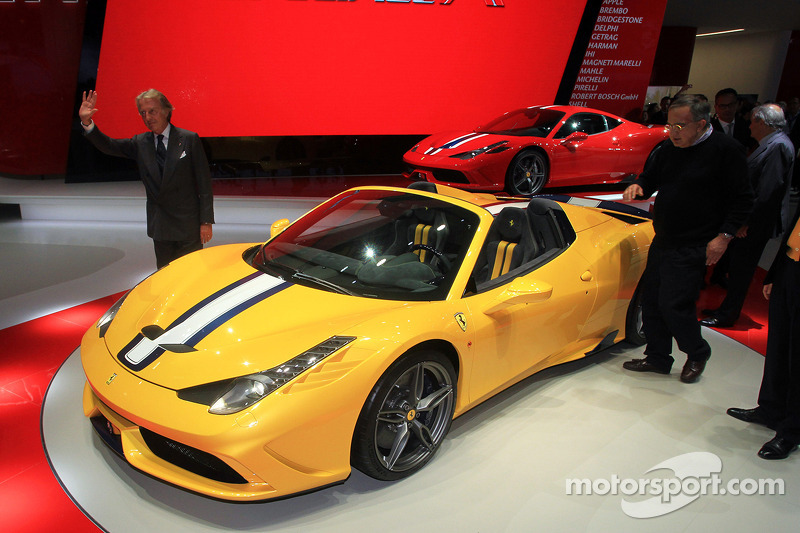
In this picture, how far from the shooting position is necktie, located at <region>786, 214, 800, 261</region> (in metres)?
2.32

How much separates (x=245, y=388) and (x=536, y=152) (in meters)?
4.74

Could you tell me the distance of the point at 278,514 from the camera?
6.83 ft

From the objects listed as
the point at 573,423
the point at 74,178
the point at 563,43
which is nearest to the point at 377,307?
the point at 573,423

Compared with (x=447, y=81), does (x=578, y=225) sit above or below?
below

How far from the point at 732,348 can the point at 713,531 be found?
1.95 meters

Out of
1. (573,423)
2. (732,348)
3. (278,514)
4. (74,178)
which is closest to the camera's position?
(278,514)

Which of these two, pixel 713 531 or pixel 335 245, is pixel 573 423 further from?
pixel 335 245

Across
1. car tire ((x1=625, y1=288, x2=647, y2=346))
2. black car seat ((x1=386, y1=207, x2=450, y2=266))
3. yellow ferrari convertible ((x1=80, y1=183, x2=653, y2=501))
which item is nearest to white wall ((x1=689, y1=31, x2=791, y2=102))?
car tire ((x1=625, y1=288, x2=647, y2=346))

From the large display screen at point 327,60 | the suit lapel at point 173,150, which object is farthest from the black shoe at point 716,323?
the large display screen at point 327,60

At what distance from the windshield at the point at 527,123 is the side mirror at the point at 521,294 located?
3932 millimetres

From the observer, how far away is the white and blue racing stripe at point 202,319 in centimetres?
210

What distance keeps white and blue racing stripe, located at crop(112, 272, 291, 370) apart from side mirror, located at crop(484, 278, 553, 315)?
0.95 meters

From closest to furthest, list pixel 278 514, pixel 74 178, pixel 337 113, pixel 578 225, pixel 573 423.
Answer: pixel 278 514, pixel 573 423, pixel 578 225, pixel 337 113, pixel 74 178

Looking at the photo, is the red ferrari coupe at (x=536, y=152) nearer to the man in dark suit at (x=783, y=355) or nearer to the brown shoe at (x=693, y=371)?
the brown shoe at (x=693, y=371)
